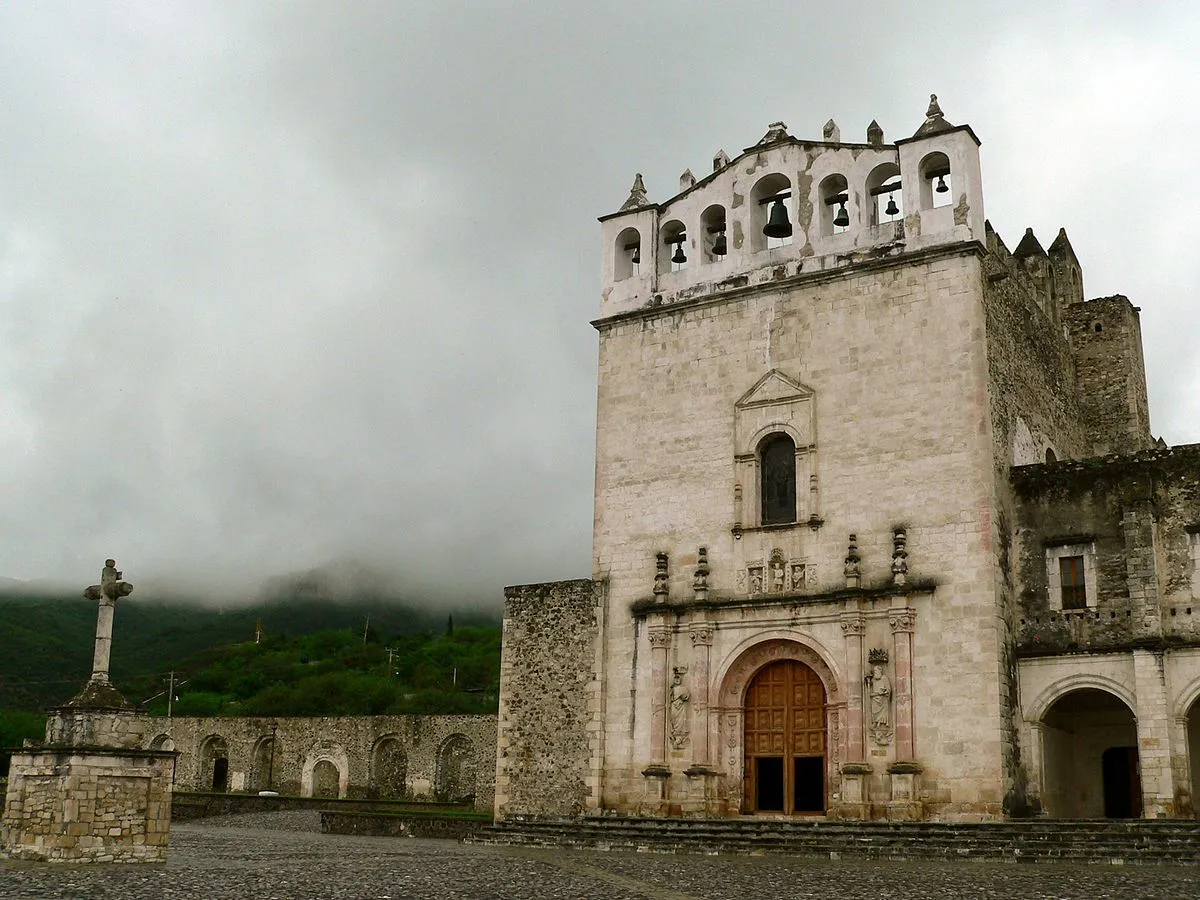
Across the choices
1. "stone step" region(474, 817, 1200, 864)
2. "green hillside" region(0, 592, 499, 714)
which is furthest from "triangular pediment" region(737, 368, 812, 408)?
"green hillside" region(0, 592, 499, 714)

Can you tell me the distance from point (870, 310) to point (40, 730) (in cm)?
4192

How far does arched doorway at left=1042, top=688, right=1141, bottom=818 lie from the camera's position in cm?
2331

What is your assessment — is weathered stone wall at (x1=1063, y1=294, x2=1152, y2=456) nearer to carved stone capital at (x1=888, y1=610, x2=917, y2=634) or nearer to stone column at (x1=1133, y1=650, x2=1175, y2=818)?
stone column at (x1=1133, y1=650, x2=1175, y2=818)

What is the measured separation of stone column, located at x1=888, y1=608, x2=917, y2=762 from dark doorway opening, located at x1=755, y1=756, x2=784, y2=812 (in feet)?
8.15

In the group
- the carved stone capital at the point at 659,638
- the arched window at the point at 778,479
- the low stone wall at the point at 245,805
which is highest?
the arched window at the point at 778,479

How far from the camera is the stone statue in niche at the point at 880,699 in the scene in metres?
21.5

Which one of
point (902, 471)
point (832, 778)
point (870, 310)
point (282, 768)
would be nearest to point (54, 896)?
point (832, 778)

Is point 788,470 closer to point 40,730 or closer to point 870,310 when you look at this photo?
point 870,310

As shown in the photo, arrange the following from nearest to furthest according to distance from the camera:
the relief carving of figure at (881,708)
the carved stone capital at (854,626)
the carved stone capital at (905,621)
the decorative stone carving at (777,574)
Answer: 1. the relief carving of figure at (881,708)
2. the carved stone capital at (905,621)
3. the carved stone capital at (854,626)
4. the decorative stone carving at (777,574)

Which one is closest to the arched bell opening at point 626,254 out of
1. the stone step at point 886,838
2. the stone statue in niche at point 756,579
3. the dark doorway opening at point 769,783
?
the stone statue in niche at point 756,579

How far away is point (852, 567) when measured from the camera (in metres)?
22.4

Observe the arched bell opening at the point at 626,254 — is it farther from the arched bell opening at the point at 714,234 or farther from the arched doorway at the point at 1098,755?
the arched doorway at the point at 1098,755

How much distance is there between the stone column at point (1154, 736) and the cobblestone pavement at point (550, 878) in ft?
11.6

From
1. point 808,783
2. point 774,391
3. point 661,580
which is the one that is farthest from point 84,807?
point 774,391
